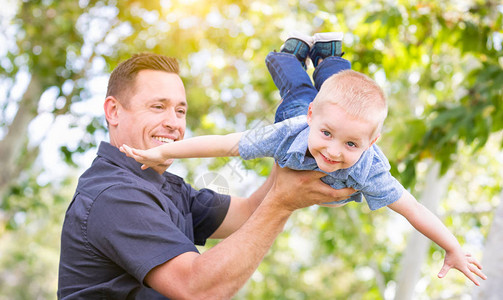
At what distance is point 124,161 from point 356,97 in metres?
1.05

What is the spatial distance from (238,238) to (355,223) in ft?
18.5

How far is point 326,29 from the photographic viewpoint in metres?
3.74

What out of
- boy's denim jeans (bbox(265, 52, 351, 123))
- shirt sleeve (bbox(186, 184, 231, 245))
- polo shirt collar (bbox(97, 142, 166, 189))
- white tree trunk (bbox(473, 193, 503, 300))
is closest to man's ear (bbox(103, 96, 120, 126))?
polo shirt collar (bbox(97, 142, 166, 189))

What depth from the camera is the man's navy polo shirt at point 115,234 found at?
1.85m

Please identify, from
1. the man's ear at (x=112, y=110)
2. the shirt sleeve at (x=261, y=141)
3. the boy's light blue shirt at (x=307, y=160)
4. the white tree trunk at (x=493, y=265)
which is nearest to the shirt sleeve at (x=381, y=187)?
the boy's light blue shirt at (x=307, y=160)

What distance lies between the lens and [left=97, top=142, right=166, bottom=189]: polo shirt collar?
7.25ft

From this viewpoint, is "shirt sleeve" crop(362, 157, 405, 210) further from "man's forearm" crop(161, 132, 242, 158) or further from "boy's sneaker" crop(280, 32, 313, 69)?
"boy's sneaker" crop(280, 32, 313, 69)

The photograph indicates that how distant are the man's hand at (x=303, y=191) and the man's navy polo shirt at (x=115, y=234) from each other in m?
0.39

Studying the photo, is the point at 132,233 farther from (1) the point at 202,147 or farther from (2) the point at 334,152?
(2) the point at 334,152

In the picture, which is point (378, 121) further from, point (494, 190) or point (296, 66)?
point (494, 190)

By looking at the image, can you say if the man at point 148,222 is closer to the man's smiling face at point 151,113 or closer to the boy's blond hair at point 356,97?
the man's smiling face at point 151,113

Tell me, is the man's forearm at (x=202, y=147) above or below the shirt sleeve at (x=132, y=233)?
above

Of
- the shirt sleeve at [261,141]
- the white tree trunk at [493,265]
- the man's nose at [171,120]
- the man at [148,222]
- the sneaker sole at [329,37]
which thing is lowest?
the white tree trunk at [493,265]

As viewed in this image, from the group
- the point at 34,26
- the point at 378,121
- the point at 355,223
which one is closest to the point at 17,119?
the point at 34,26
